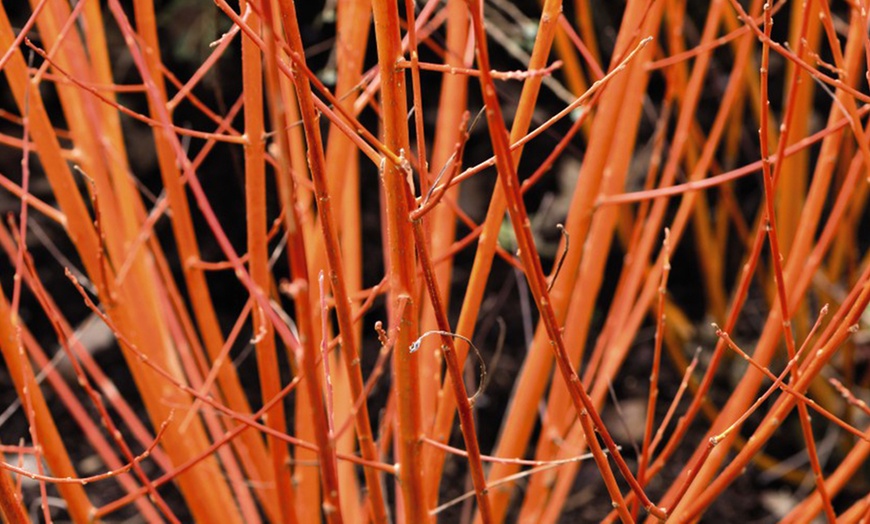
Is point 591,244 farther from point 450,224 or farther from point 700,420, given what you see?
point 700,420

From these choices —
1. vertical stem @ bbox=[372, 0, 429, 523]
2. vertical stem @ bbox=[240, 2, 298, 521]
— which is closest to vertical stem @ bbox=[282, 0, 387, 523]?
vertical stem @ bbox=[372, 0, 429, 523]

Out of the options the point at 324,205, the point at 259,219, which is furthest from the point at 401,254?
the point at 259,219

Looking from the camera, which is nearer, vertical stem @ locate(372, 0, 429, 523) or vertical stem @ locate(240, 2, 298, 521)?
vertical stem @ locate(372, 0, 429, 523)

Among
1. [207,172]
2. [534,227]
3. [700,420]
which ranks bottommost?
[700,420]

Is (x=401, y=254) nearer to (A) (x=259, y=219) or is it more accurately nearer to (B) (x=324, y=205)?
(B) (x=324, y=205)

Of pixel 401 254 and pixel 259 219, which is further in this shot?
pixel 259 219

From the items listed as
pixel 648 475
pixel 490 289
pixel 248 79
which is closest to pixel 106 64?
pixel 248 79

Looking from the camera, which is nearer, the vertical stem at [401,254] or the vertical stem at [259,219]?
the vertical stem at [401,254]

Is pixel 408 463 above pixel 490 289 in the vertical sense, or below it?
above

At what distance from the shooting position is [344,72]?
1181 millimetres

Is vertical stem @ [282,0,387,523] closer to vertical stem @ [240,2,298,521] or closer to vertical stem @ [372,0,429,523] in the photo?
vertical stem @ [372,0,429,523]

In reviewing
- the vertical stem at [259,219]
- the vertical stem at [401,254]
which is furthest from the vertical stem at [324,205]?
the vertical stem at [259,219]

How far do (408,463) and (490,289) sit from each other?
64.2 inches

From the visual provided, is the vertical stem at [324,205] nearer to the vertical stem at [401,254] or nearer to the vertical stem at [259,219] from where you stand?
the vertical stem at [401,254]
